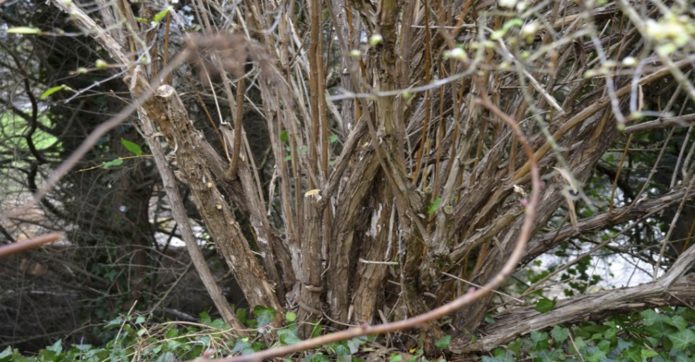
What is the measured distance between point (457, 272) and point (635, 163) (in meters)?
2.32

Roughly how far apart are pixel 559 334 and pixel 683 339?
0.46m

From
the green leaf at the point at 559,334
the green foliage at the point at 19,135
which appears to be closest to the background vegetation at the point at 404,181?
the green leaf at the point at 559,334

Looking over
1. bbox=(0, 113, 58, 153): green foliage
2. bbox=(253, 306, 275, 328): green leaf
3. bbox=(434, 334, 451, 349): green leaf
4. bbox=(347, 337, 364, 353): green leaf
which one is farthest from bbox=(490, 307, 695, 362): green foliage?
bbox=(0, 113, 58, 153): green foliage

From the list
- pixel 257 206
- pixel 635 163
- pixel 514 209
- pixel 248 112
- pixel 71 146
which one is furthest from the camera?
pixel 71 146

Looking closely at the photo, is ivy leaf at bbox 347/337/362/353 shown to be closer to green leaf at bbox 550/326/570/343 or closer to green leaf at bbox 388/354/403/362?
green leaf at bbox 388/354/403/362

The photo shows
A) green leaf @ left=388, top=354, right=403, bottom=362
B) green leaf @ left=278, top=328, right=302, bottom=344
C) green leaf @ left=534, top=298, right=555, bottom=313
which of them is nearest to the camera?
green leaf @ left=388, top=354, right=403, bottom=362

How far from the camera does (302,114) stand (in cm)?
305

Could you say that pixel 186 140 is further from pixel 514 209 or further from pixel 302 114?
pixel 514 209

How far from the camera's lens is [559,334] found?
2.88 meters

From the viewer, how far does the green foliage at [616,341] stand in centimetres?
279

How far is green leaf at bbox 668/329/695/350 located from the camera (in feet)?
9.16

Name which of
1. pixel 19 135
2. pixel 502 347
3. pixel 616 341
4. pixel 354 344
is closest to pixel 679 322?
pixel 616 341

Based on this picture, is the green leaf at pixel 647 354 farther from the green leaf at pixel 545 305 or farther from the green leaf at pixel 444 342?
the green leaf at pixel 444 342

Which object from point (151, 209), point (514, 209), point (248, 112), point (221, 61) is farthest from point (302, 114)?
point (151, 209)
